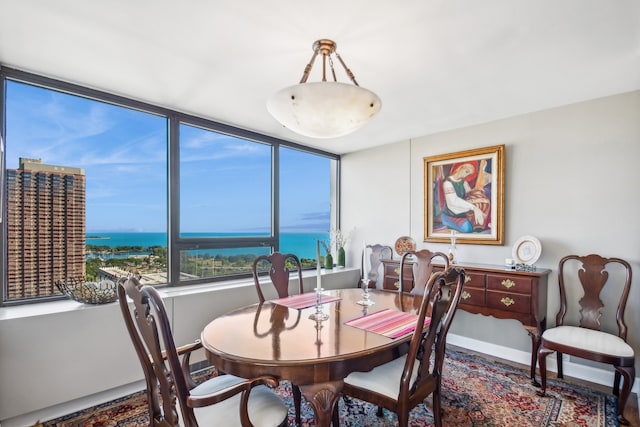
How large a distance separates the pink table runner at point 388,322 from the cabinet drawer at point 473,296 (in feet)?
4.09

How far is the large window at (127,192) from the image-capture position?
2.40 metres

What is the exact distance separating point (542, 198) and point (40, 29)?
398 centimetres

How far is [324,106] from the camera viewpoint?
179cm

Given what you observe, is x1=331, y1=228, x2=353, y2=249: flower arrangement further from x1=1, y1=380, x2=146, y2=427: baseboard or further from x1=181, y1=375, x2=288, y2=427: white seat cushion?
x1=181, y1=375, x2=288, y2=427: white seat cushion

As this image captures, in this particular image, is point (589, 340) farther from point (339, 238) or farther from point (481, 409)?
point (339, 238)

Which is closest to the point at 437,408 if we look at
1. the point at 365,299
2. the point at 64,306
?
the point at 365,299

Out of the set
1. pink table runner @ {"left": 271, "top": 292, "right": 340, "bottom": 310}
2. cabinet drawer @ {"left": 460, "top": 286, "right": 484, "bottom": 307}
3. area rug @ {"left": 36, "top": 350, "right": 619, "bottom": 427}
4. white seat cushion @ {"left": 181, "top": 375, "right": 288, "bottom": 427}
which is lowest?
area rug @ {"left": 36, "top": 350, "right": 619, "bottom": 427}

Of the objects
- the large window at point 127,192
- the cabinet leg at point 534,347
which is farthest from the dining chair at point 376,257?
the cabinet leg at point 534,347

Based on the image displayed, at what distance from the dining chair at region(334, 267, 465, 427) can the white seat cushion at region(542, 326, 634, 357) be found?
1280 millimetres

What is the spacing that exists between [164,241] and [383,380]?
A: 2352mm

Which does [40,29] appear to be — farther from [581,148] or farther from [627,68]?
[581,148]

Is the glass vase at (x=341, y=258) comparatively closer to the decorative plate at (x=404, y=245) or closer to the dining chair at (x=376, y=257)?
the dining chair at (x=376, y=257)

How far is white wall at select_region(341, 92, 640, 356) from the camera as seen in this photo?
106 inches

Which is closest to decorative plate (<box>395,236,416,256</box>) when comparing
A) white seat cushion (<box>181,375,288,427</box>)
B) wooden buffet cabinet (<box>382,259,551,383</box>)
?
wooden buffet cabinet (<box>382,259,551,383</box>)
